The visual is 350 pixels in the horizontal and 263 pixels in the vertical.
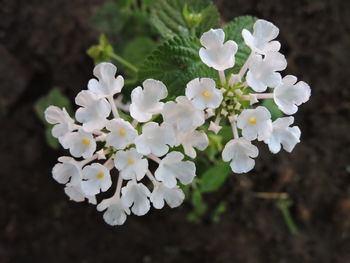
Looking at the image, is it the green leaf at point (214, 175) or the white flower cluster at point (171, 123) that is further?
the green leaf at point (214, 175)

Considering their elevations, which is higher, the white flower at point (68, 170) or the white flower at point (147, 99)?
the white flower at point (147, 99)

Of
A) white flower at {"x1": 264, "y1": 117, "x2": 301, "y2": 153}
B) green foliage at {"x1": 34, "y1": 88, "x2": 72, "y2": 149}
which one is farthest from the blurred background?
white flower at {"x1": 264, "y1": 117, "x2": 301, "y2": 153}

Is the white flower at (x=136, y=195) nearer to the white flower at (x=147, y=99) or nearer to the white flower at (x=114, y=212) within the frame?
the white flower at (x=114, y=212)

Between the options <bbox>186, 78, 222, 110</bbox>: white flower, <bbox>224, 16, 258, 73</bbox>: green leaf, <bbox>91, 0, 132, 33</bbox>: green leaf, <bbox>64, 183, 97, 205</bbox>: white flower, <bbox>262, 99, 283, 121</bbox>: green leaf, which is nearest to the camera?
<bbox>186, 78, 222, 110</bbox>: white flower

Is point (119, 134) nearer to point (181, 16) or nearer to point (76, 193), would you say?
point (76, 193)

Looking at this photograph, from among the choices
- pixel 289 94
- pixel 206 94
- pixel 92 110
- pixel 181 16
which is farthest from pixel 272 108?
pixel 92 110

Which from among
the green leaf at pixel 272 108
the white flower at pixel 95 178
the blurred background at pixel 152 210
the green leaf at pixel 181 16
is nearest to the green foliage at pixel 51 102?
the blurred background at pixel 152 210

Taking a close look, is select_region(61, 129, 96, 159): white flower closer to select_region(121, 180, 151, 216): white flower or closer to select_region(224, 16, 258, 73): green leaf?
select_region(121, 180, 151, 216): white flower
